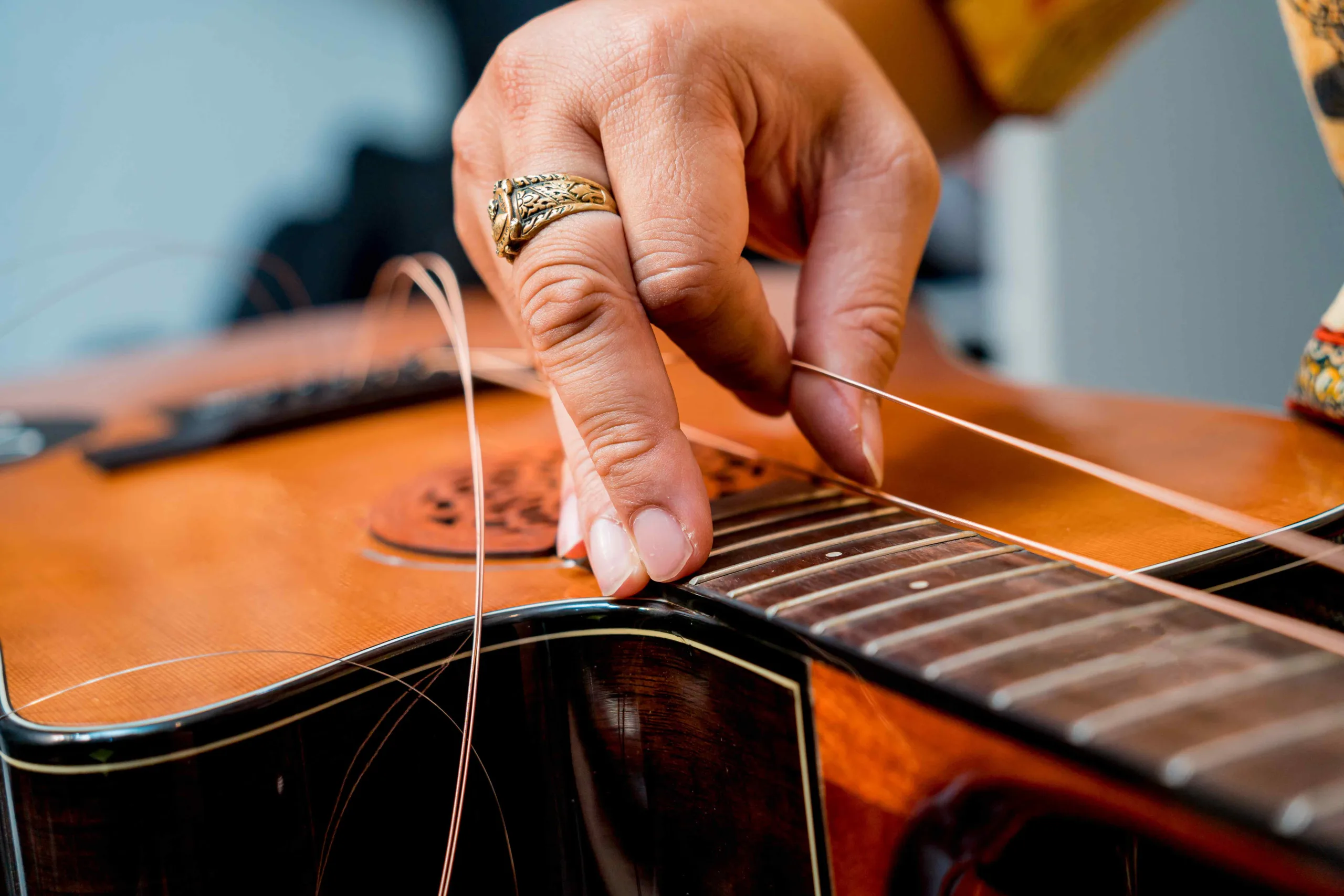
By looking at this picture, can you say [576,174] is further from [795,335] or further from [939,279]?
[939,279]

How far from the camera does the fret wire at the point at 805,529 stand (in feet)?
1.28

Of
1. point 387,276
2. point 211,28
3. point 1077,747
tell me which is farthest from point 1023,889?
point 211,28

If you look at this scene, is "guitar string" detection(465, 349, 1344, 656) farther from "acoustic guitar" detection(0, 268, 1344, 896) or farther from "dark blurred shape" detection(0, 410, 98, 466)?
"dark blurred shape" detection(0, 410, 98, 466)

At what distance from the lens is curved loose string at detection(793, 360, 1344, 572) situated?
37cm

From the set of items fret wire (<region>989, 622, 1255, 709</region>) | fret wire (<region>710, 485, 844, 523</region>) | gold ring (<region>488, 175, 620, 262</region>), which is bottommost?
fret wire (<region>989, 622, 1255, 709</region>)

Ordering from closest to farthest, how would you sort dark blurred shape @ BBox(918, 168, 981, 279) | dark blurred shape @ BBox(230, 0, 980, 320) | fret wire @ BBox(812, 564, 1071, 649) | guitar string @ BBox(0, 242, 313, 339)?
fret wire @ BBox(812, 564, 1071, 649)
dark blurred shape @ BBox(918, 168, 981, 279)
guitar string @ BBox(0, 242, 313, 339)
dark blurred shape @ BBox(230, 0, 980, 320)

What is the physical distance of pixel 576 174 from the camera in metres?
0.42

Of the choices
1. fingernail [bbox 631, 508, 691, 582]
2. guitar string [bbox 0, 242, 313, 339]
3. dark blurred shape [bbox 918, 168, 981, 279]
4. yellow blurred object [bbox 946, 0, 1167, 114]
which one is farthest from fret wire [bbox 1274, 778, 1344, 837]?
guitar string [bbox 0, 242, 313, 339]

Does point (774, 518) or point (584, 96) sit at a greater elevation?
point (584, 96)

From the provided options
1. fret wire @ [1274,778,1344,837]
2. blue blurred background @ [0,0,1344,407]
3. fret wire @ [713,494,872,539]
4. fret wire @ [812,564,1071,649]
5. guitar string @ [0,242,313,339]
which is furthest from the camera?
guitar string @ [0,242,313,339]

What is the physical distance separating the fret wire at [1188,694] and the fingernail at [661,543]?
0.17 meters

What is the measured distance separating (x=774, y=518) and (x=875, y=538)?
6 centimetres

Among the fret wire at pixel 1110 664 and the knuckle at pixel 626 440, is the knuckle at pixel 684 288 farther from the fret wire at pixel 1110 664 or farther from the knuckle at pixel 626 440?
the fret wire at pixel 1110 664

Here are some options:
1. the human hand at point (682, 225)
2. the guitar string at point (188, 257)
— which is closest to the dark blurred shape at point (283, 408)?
the human hand at point (682, 225)
